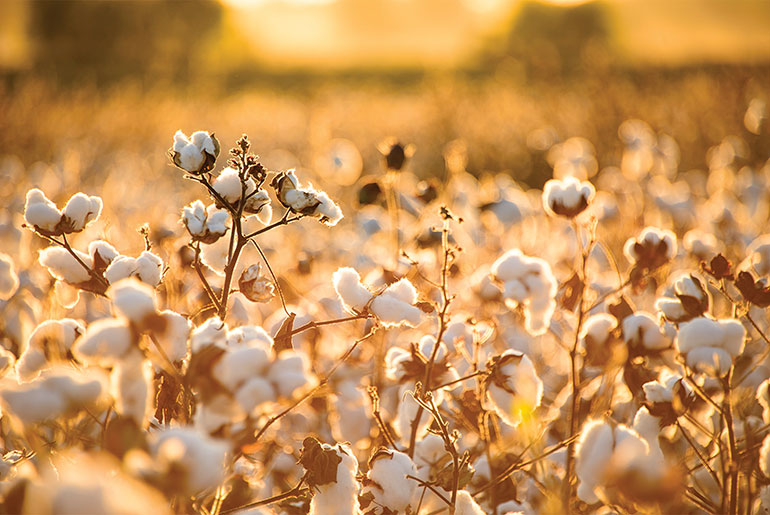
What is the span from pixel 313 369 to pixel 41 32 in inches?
1499

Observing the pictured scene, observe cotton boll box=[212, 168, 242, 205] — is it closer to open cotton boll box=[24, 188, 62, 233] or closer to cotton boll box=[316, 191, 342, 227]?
cotton boll box=[316, 191, 342, 227]

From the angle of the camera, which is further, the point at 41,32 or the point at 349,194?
the point at 41,32

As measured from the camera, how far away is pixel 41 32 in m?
34.0

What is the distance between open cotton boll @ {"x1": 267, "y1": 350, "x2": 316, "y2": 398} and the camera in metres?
0.77

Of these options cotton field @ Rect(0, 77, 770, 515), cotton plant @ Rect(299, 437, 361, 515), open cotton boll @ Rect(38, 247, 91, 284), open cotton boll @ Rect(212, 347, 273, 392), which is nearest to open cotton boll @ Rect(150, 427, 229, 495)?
cotton field @ Rect(0, 77, 770, 515)

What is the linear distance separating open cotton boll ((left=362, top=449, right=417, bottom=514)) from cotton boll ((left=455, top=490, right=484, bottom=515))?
0.08 m

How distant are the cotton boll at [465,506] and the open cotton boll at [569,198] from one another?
678mm

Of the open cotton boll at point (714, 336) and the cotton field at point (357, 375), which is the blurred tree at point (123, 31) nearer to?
the cotton field at point (357, 375)

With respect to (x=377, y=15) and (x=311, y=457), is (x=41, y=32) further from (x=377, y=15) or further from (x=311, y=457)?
(x=311, y=457)

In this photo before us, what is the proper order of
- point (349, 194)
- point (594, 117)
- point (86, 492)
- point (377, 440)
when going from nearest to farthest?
point (86, 492)
point (377, 440)
point (349, 194)
point (594, 117)

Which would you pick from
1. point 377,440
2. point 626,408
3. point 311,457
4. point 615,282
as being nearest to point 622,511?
point 311,457

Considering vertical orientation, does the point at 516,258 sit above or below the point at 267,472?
above

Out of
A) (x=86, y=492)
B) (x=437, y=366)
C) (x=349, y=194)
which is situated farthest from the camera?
(x=349, y=194)

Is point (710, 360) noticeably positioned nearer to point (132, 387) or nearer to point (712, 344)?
point (712, 344)
